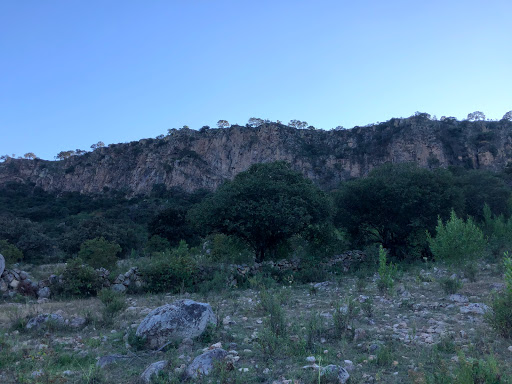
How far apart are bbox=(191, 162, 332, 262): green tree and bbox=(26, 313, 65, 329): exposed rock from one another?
8.20 m

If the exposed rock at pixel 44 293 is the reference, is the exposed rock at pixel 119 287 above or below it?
below

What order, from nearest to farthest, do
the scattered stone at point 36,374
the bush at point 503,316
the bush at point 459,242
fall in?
1. the scattered stone at point 36,374
2. the bush at point 503,316
3. the bush at point 459,242

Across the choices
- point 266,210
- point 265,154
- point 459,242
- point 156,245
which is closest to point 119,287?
point 266,210

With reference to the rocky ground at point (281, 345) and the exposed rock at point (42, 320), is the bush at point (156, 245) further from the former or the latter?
the exposed rock at point (42, 320)

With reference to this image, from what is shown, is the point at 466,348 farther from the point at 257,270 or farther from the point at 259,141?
the point at 259,141

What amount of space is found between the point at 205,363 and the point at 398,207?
16.0 metres

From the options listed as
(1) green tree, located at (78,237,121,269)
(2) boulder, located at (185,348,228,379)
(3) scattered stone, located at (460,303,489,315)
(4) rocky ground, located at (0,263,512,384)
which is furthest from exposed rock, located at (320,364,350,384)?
(1) green tree, located at (78,237,121,269)

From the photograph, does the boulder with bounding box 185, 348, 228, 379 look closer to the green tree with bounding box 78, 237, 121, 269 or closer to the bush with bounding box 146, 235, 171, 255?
the green tree with bounding box 78, 237, 121, 269

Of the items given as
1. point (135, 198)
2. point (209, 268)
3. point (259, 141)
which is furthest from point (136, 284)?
point (259, 141)

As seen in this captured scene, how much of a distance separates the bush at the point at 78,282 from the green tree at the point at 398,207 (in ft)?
41.8

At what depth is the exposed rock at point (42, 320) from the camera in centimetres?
766

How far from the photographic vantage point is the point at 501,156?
66000 mm

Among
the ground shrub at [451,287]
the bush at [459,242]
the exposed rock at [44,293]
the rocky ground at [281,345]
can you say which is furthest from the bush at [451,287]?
the exposed rock at [44,293]

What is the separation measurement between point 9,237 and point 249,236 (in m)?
22.3
